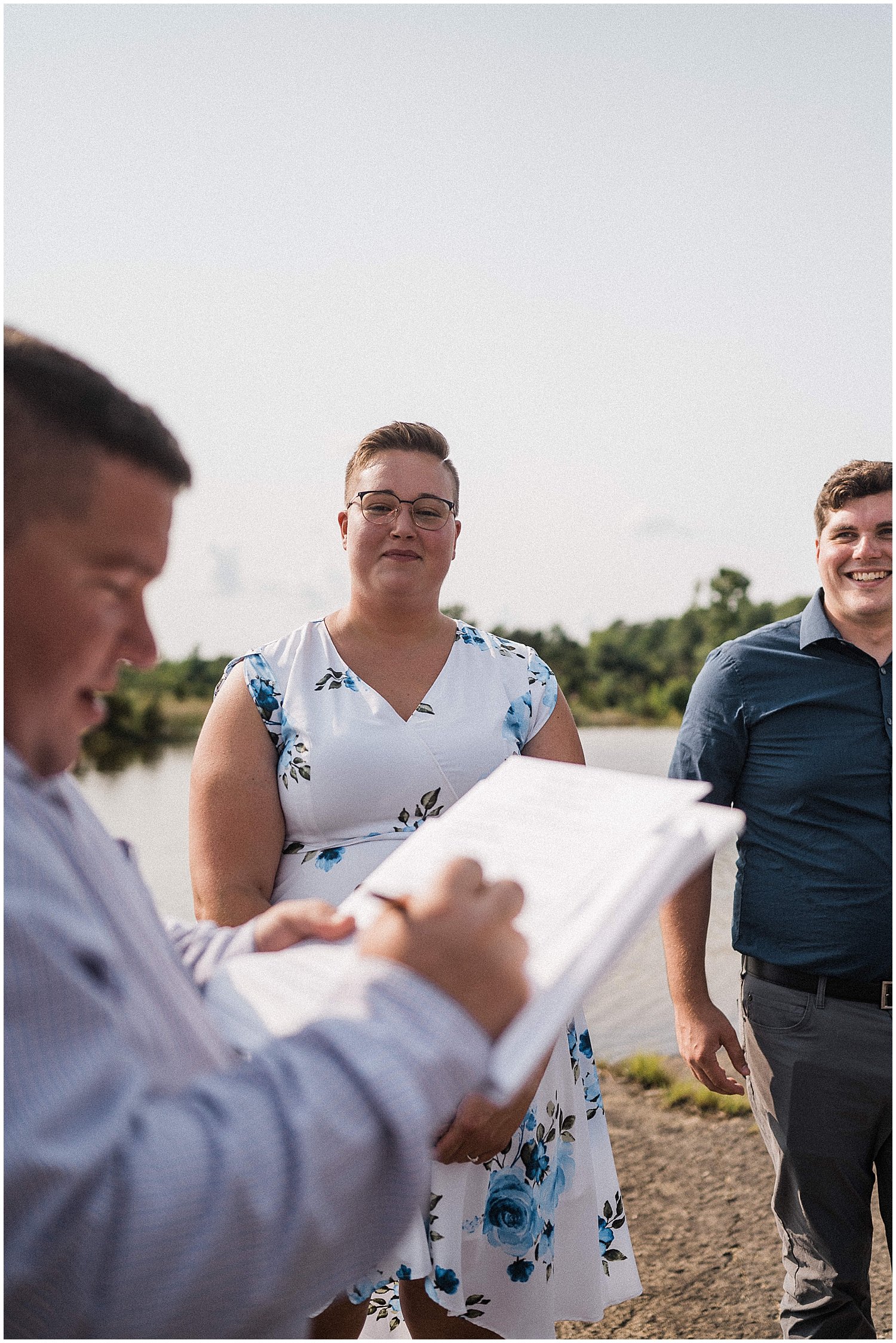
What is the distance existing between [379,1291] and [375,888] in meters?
1.91

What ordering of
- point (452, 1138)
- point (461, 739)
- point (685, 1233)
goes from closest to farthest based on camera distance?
1. point (452, 1138)
2. point (461, 739)
3. point (685, 1233)

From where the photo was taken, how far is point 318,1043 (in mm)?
908

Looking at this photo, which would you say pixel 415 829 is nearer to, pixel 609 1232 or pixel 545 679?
pixel 545 679

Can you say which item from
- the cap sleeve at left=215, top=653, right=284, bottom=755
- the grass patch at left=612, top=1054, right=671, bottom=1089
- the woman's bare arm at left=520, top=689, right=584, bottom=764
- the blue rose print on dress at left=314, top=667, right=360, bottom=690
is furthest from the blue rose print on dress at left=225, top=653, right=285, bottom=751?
the grass patch at left=612, top=1054, right=671, bottom=1089

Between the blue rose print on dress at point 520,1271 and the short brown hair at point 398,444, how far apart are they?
1.90 metres

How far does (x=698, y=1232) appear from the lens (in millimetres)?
3672

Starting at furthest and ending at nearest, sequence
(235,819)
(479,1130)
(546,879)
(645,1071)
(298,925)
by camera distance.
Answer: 1. (645,1071)
2. (235,819)
3. (479,1130)
4. (298,925)
5. (546,879)

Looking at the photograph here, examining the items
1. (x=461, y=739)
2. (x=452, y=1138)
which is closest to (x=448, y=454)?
(x=461, y=739)

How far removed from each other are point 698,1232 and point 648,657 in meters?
26.2

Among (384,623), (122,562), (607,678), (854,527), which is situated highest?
(122,562)

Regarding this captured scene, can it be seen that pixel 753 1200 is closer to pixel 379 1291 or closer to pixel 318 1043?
pixel 379 1291

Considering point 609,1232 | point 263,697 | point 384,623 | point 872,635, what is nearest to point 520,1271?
point 609,1232

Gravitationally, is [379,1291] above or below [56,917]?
below

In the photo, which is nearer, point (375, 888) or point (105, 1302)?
point (105, 1302)
